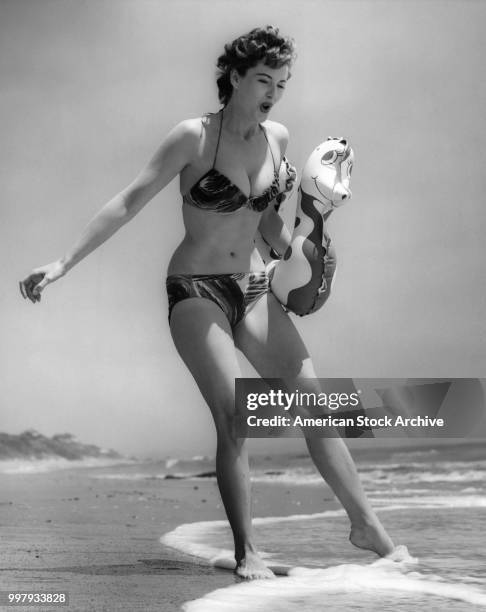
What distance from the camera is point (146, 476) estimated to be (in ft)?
23.3

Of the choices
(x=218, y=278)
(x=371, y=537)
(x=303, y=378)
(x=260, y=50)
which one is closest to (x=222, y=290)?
(x=218, y=278)

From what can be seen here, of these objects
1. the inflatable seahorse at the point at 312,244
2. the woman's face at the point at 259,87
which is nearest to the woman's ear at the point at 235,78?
the woman's face at the point at 259,87

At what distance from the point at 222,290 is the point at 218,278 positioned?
0.09ft

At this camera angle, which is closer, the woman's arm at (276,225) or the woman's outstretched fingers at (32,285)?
the woman's outstretched fingers at (32,285)

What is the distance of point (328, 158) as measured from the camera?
2070 mm

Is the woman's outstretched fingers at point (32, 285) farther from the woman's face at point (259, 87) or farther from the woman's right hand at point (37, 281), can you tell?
the woman's face at point (259, 87)

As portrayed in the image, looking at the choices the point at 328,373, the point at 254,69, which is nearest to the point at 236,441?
the point at 254,69

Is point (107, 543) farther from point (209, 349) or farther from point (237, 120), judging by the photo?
point (237, 120)

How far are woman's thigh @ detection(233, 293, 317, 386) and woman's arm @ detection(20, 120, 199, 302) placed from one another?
1.06 feet

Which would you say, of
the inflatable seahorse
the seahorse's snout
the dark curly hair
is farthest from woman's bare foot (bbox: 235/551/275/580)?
the dark curly hair

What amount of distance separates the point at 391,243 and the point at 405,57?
711mm

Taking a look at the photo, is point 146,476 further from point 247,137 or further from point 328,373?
point 247,137

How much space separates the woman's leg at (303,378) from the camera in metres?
2.01

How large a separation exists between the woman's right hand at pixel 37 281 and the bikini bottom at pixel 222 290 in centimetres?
24
